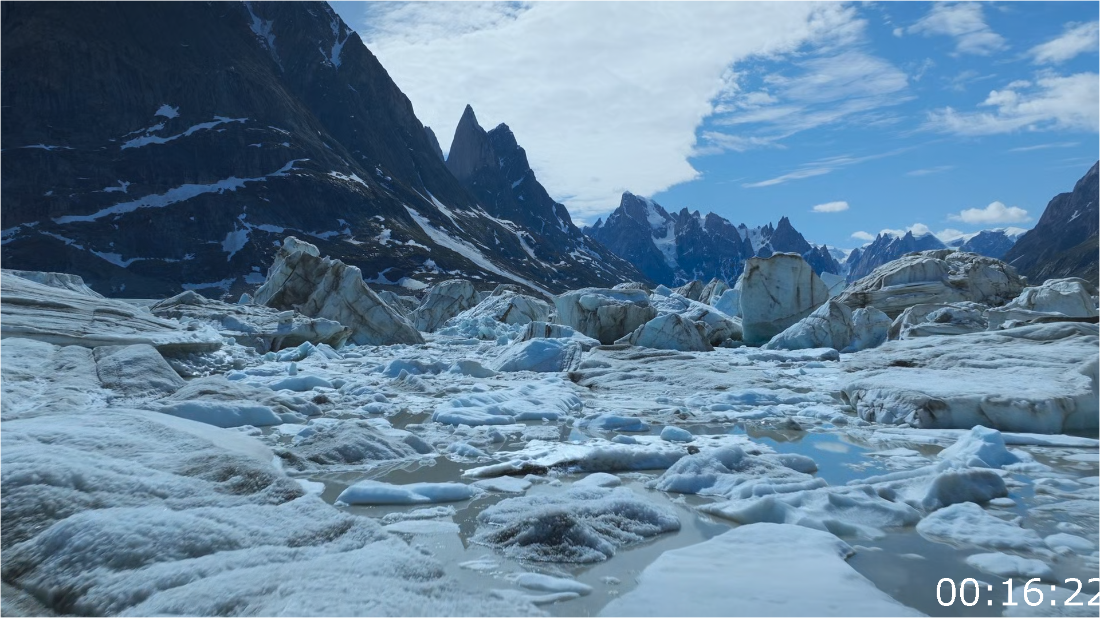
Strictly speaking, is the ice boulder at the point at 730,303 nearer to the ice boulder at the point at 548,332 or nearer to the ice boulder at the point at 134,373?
the ice boulder at the point at 548,332

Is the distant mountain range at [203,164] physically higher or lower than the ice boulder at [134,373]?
higher

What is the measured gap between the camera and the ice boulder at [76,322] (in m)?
9.54

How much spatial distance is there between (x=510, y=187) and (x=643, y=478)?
174137mm

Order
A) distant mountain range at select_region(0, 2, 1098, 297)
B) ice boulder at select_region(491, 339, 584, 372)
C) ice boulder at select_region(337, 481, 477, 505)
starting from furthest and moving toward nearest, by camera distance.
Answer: distant mountain range at select_region(0, 2, 1098, 297)
ice boulder at select_region(491, 339, 584, 372)
ice boulder at select_region(337, 481, 477, 505)

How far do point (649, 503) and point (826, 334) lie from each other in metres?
15.5

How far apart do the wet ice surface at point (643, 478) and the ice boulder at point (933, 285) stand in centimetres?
1471

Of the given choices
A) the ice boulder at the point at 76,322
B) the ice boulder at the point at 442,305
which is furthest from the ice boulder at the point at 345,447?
the ice boulder at the point at 442,305

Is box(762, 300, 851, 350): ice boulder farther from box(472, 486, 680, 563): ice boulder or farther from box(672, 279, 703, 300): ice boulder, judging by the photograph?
box(672, 279, 703, 300): ice boulder

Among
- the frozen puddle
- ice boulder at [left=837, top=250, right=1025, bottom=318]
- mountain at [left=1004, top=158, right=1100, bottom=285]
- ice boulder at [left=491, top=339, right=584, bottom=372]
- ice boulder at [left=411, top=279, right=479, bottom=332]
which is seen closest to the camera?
the frozen puddle

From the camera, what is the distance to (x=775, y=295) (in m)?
22.2

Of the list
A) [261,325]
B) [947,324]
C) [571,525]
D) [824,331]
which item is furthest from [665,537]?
[261,325]

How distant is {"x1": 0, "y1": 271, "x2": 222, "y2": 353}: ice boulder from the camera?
376 inches

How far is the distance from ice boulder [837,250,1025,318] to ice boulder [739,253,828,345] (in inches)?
80.6
